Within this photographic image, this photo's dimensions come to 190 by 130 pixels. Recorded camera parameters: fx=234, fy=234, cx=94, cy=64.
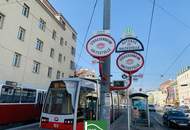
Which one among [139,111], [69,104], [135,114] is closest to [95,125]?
[69,104]

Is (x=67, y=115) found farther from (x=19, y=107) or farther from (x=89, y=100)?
(x=19, y=107)

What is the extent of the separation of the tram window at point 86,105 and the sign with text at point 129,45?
5.96 meters

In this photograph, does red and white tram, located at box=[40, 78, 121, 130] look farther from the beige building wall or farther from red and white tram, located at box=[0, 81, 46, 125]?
the beige building wall

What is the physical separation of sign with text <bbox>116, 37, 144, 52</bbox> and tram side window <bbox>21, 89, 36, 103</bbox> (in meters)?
11.9

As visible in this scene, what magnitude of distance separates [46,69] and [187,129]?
54.1 feet

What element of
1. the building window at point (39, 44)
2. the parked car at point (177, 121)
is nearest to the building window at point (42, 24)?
the building window at point (39, 44)

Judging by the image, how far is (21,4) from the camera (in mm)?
21422

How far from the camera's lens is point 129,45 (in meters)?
5.38

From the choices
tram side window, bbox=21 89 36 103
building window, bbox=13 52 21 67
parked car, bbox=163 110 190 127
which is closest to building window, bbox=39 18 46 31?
building window, bbox=13 52 21 67

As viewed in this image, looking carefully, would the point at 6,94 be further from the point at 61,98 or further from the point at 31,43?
the point at 31,43

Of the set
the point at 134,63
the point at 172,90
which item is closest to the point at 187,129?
the point at 134,63

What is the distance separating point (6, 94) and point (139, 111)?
10.8m

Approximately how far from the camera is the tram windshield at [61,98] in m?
11.5

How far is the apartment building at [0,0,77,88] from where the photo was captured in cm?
1936
